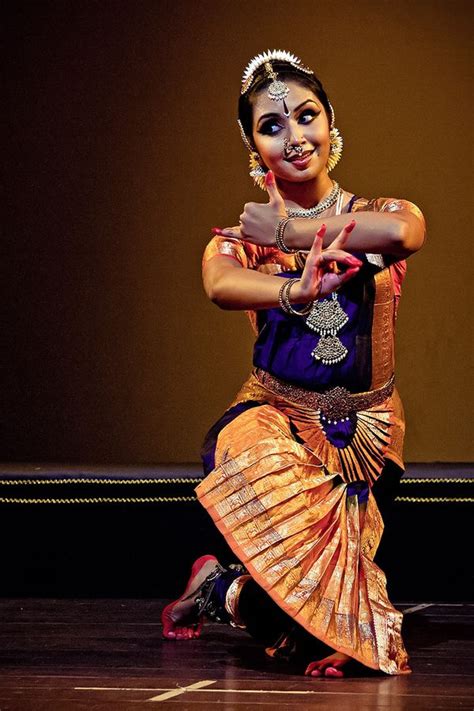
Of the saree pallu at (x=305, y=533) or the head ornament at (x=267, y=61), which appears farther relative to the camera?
the head ornament at (x=267, y=61)

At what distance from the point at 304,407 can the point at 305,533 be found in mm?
348

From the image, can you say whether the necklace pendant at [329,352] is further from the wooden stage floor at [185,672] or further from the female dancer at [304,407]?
the wooden stage floor at [185,672]

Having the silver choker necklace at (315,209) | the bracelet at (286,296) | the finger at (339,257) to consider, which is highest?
the silver choker necklace at (315,209)

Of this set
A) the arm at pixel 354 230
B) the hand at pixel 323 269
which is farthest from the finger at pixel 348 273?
the arm at pixel 354 230

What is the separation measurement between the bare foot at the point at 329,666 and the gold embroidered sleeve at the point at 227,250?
0.84m

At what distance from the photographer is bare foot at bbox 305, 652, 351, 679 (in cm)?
226

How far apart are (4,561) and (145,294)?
5.12ft

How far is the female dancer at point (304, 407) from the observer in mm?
2314

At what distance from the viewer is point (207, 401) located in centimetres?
479

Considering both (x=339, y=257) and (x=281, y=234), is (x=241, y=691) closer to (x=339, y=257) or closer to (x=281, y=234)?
(x=339, y=257)

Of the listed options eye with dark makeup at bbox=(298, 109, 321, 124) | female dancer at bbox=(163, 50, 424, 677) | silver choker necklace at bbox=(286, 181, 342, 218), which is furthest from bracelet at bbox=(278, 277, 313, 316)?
eye with dark makeup at bbox=(298, 109, 321, 124)

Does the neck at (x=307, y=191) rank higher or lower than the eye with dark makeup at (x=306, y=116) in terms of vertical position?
lower

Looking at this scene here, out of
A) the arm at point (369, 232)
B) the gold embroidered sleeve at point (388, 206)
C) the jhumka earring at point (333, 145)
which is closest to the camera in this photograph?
the arm at point (369, 232)

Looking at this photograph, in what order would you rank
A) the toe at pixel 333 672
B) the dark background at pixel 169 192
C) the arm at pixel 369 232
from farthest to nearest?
the dark background at pixel 169 192 → the arm at pixel 369 232 → the toe at pixel 333 672
